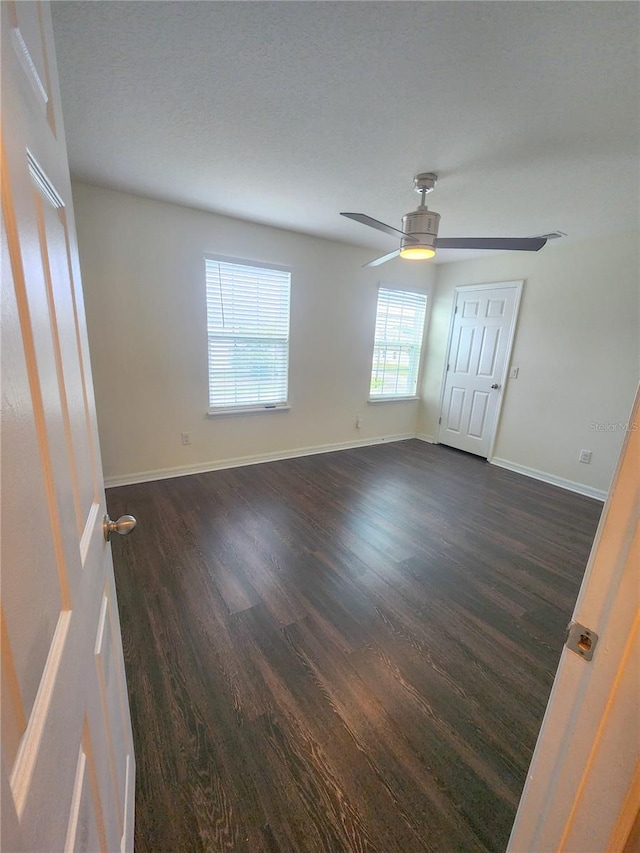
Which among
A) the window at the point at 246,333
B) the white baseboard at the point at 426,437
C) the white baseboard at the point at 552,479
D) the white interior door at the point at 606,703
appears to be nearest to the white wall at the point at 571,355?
the white baseboard at the point at 552,479

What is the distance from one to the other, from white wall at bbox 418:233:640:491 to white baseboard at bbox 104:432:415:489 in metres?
1.75

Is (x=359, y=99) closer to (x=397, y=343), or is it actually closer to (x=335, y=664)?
(x=335, y=664)

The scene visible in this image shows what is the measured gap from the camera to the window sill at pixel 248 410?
3574 mm

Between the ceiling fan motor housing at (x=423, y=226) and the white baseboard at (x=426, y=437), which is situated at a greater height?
the ceiling fan motor housing at (x=423, y=226)

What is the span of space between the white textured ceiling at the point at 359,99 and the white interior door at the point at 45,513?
1.03 meters

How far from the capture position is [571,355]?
3.60 m

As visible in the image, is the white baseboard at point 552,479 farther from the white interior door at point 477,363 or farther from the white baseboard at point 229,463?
the white baseboard at point 229,463

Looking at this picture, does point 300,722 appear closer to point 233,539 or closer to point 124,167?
point 233,539

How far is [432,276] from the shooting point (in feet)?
15.7

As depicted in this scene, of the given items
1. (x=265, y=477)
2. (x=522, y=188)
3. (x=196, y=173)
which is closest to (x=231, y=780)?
(x=265, y=477)

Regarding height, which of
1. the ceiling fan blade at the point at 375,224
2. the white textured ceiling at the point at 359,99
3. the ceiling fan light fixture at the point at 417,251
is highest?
the white textured ceiling at the point at 359,99

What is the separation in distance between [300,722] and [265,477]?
2359 mm

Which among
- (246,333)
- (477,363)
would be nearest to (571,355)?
(477,363)

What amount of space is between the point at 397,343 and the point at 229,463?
9.07 feet
